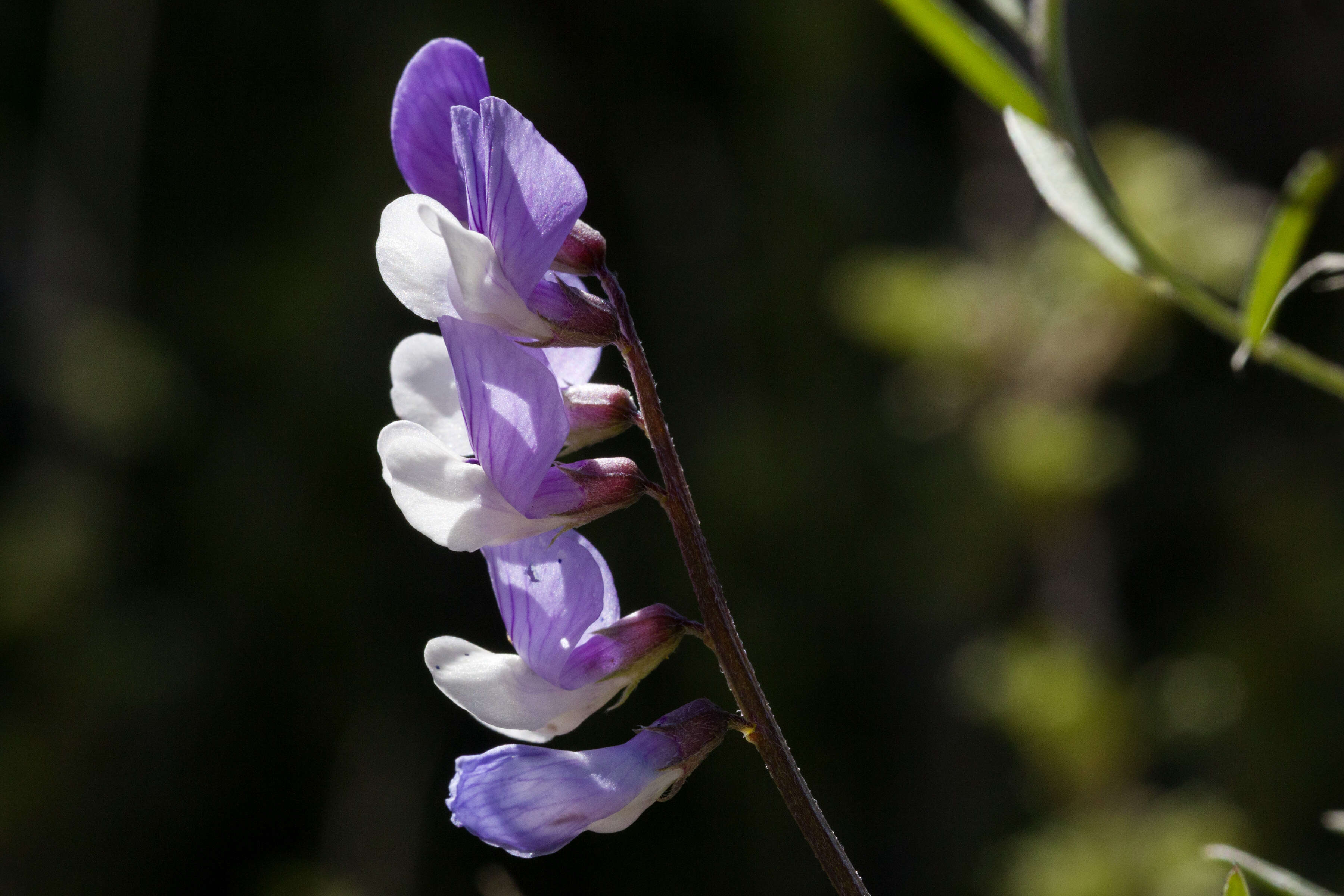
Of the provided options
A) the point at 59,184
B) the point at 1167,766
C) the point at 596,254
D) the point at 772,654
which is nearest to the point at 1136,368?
the point at 1167,766

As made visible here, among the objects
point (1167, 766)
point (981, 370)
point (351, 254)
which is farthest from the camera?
point (351, 254)

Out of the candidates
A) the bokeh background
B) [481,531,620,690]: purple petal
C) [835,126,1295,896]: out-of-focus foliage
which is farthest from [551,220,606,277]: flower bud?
the bokeh background

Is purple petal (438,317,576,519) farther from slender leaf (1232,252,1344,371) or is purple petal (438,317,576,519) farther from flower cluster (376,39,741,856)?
slender leaf (1232,252,1344,371)

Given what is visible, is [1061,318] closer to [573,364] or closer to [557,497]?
[573,364]

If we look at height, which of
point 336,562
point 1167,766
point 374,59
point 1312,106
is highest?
point 1312,106

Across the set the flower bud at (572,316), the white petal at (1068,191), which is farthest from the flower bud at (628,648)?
the white petal at (1068,191)

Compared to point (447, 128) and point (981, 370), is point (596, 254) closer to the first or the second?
point (447, 128)
